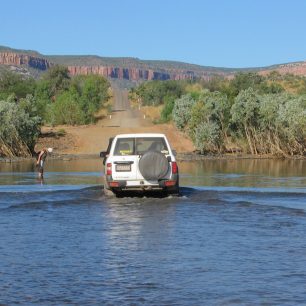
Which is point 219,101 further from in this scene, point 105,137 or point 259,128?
point 105,137

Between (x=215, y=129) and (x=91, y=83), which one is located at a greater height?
(x=91, y=83)

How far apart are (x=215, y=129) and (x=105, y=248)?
41.3 metres

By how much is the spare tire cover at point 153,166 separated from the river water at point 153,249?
678mm

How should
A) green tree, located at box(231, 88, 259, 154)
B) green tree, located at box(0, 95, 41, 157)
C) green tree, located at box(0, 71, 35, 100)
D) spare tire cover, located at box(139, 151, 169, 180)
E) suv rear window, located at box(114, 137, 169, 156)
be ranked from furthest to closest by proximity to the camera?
green tree, located at box(0, 71, 35, 100) < green tree, located at box(231, 88, 259, 154) < green tree, located at box(0, 95, 41, 157) < suv rear window, located at box(114, 137, 169, 156) < spare tire cover, located at box(139, 151, 169, 180)

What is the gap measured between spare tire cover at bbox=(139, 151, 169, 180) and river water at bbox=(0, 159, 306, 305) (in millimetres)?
678

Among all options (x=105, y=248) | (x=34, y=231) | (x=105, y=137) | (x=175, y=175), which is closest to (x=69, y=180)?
(x=175, y=175)

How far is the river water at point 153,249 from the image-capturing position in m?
9.12

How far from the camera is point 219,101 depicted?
2189 inches

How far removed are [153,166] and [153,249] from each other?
6.76 m

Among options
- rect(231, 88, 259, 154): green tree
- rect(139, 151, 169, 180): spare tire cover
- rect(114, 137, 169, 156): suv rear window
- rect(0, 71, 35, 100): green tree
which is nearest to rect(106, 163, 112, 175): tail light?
rect(114, 137, 169, 156): suv rear window

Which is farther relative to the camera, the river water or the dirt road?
the dirt road

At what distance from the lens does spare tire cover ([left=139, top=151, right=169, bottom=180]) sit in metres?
18.7

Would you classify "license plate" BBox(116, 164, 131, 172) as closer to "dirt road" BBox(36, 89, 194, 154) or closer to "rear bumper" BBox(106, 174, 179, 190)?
"rear bumper" BBox(106, 174, 179, 190)

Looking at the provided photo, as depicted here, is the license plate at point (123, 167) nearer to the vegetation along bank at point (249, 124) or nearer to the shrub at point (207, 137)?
the vegetation along bank at point (249, 124)
